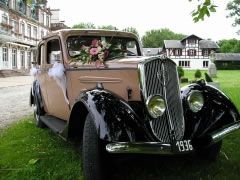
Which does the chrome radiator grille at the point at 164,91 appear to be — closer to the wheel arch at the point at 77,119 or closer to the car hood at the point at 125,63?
the car hood at the point at 125,63

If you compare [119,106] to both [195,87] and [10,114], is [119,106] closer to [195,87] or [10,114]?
[195,87]

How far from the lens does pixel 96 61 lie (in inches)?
201

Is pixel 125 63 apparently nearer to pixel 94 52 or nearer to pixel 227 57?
pixel 94 52

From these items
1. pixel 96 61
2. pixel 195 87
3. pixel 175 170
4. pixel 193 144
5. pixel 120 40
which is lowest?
pixel 175 170

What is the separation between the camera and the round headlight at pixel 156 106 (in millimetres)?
4172

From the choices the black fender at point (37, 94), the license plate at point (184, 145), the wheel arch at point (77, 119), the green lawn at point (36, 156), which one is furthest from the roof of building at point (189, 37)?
the license plate at point (184, 145)

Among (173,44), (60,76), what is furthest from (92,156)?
(173,44)

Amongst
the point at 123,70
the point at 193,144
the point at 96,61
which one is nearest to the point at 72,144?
the point at 96,61

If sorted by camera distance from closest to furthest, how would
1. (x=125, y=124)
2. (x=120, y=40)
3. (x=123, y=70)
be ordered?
(x=125, y=124)
(x=123, y=70)
(x=120, y=40)

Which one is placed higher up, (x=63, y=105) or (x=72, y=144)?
(x=63, y=105)

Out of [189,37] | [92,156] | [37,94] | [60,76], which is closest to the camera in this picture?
[92,156]

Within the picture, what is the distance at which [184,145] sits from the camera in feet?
13.0

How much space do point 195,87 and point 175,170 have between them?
112cm

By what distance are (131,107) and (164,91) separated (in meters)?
0.42
